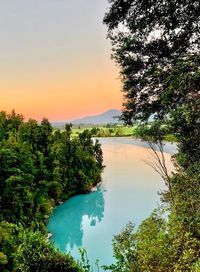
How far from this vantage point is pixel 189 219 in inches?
369

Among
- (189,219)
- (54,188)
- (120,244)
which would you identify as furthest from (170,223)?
(54,188)

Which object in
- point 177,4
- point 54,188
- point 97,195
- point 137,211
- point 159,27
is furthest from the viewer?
point 97,195

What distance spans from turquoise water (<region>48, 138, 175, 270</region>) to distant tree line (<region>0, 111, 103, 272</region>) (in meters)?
1.76

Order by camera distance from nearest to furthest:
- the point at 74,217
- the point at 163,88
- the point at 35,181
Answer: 1. the point at 163,88
2. the point at 35,181
3. the point at 74,217

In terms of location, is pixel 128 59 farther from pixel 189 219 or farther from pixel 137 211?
pixel 137 211

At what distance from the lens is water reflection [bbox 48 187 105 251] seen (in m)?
26.7

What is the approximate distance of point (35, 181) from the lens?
31.1 meters

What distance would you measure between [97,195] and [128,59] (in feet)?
104

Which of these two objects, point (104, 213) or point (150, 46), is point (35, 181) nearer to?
point (104, 213)

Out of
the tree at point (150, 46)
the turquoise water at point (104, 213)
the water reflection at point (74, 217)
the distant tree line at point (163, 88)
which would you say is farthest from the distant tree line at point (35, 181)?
the tree at point (150, 46)

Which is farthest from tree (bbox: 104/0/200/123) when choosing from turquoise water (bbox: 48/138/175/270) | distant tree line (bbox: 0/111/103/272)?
turquoise water (bbox: 48/138/175/270)

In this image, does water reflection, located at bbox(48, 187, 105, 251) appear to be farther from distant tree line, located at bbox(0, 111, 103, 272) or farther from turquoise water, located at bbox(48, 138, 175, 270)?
distant tree line, located at bbox(0, 111, 103, 272)

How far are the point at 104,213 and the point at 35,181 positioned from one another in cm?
664

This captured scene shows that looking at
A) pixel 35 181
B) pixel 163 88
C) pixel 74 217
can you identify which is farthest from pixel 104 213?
pixel 163 88
